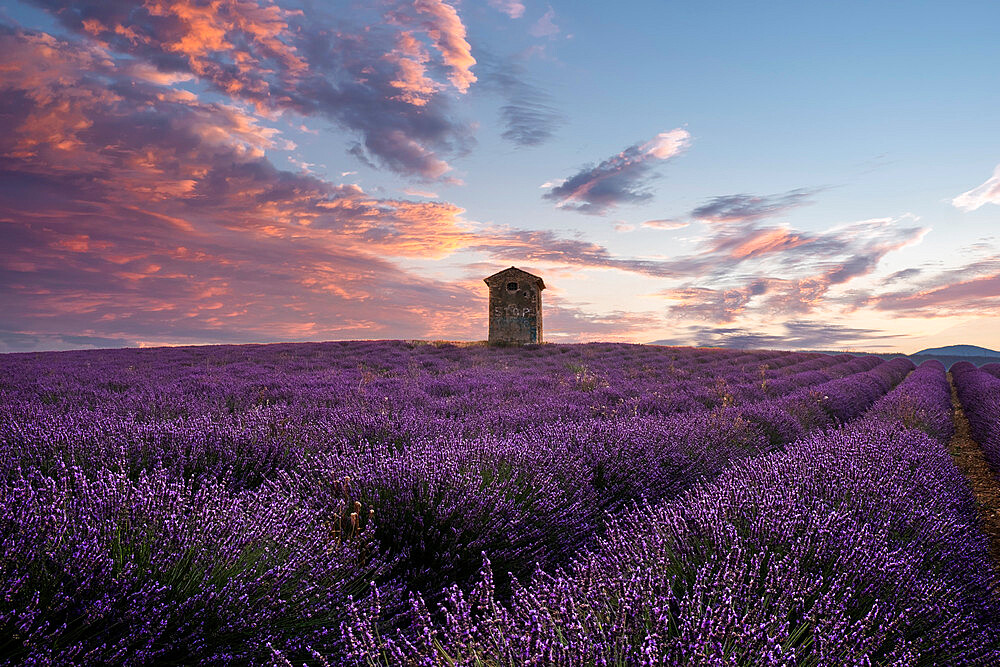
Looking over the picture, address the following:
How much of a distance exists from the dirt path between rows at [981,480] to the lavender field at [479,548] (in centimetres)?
65

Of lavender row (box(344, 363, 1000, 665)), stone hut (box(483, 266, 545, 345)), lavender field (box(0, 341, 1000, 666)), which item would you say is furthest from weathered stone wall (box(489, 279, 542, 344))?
lavender row (box(344, 363, 1000, 665))

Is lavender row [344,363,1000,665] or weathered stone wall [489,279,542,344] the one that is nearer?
lavender row [344,363,1000,665]

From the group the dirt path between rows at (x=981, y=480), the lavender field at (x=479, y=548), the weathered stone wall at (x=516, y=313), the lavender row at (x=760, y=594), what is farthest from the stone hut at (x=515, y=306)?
the lavender row at (x=760, y=594)

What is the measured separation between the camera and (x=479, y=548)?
88.4 inches

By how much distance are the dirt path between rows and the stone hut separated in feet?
44.9

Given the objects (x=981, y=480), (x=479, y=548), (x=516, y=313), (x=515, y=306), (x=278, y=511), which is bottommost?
(x=981, y=480)

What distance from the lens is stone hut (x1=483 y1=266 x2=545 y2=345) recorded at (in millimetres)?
21016

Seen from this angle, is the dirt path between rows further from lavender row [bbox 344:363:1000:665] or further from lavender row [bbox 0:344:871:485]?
lavender row [bbox 0:344:871:485]

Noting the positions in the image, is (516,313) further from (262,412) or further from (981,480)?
(262,412)

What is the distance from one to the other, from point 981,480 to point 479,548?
632 cm

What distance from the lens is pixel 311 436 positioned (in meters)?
3.73

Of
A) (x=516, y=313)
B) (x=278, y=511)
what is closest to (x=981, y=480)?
(x=278, y=511)

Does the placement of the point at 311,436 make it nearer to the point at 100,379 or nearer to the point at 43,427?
the point at 43,427

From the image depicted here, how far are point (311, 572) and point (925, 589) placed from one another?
2.06m
